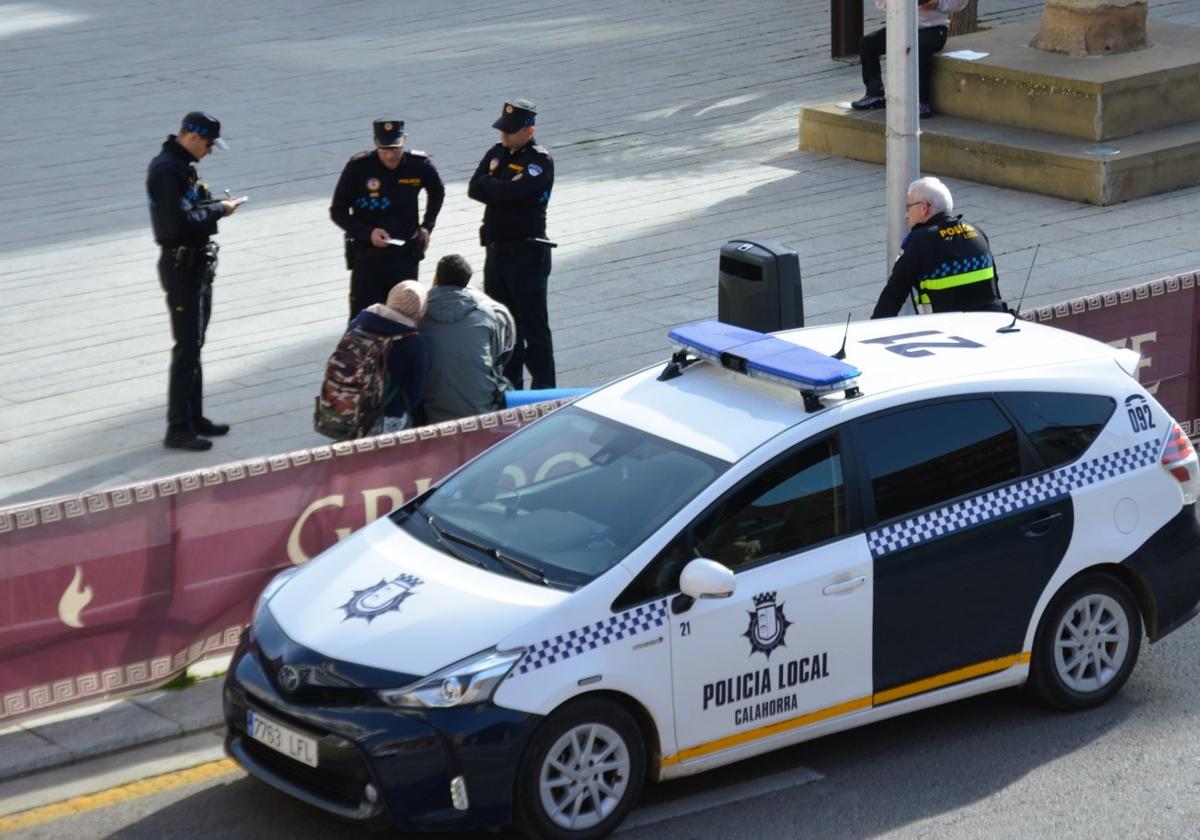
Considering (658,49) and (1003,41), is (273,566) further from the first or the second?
(658,49)

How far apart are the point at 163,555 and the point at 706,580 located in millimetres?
2706

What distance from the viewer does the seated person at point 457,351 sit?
9.61 metres

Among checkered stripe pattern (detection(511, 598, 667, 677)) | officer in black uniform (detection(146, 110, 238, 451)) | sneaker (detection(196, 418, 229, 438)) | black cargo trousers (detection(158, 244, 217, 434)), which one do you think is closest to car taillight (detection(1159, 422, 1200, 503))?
checkered stripe pattern (detection(511, 598, 667, 677))

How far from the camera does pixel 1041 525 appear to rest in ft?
23.7

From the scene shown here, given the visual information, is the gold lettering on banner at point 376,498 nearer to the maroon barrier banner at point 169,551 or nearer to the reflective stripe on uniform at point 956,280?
the maroon barrier banner at point 169,551

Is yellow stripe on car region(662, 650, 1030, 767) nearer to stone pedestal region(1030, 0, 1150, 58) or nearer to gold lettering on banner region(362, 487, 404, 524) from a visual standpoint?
gold lettering on banner region(362, 487, 404, 524)

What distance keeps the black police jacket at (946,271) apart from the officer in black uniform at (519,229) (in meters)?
2.54

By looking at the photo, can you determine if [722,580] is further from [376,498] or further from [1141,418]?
[376,498]

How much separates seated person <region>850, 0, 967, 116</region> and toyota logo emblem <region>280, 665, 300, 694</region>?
1248 cm

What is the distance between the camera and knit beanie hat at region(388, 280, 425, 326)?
9320mm

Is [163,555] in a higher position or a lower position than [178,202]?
lower

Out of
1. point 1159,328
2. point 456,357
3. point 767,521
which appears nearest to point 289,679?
point 767,521

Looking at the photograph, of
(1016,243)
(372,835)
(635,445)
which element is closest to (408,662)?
(372,835)

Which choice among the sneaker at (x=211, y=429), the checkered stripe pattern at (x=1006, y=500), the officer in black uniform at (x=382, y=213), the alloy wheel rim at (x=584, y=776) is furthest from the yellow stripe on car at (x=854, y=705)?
the sneaker at (x=211, y=429)
